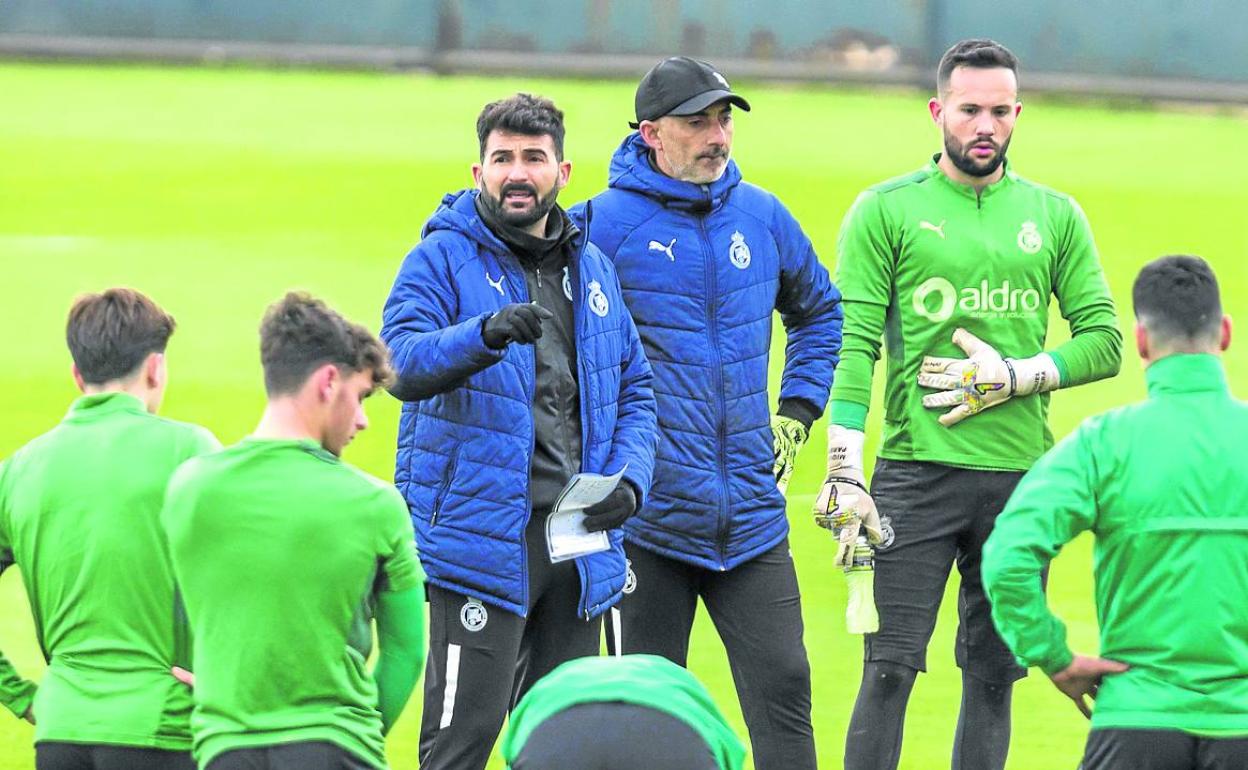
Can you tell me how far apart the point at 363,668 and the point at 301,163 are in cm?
1667

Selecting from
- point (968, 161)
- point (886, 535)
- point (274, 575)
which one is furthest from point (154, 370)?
point (968, 161)

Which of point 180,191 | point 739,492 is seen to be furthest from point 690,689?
point 180,191

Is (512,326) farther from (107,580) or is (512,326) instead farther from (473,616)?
(107,580)

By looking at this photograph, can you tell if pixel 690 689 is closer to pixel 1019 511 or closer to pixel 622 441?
pixel 1019 511

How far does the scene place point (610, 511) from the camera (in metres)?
5.39

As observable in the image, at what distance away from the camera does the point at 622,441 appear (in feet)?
18.4

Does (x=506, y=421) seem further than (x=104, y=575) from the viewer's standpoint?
Yes

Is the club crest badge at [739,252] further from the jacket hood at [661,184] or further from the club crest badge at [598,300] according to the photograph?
the club crest badge at [598,300]

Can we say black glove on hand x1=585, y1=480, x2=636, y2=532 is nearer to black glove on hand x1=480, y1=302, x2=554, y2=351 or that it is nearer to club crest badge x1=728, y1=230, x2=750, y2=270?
black glove on hand x1=480, y1=302, x2=554, y2=351

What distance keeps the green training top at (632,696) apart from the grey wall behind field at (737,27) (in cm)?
1879

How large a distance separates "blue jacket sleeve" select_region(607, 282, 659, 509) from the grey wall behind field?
1688cm

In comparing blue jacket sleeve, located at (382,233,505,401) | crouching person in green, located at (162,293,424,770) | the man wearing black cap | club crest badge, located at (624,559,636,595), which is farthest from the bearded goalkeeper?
crouching person in green, located at (162,293,424,770)

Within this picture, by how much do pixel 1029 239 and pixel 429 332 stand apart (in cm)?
204

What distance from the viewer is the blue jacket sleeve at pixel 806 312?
246 inches
